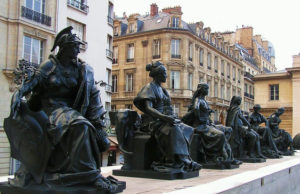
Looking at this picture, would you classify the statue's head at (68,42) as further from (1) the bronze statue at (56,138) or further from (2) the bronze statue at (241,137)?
(2) the bronze statue at (241,137)

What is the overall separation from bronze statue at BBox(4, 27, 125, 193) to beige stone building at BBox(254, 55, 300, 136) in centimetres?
3597

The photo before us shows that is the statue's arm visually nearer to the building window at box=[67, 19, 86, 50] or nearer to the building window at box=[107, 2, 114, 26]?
the building window at box=[67, 19, 86, 50]

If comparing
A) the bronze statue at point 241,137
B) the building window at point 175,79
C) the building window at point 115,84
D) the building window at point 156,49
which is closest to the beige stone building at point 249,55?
the building window at point 175,79

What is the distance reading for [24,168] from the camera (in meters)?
5.04

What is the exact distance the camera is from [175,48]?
133 ft

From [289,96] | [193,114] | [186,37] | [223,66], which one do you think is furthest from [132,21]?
[193,114]

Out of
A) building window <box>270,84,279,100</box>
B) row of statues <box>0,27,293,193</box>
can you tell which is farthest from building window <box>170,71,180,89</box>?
row of statues <box>0,27,293,193</box>

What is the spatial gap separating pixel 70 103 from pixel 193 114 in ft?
14.7

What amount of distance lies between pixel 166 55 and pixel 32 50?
66.3ft

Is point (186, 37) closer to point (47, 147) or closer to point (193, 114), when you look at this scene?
point (193, 114)

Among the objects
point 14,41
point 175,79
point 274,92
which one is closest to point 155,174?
point 14,41

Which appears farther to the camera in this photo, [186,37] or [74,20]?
[186,37]

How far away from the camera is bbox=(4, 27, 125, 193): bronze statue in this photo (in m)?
4.81

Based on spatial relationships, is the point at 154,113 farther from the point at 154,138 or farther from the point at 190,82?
the point at 190,82
